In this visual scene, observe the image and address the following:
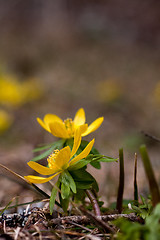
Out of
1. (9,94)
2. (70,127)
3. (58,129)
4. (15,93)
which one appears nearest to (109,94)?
(15,93)

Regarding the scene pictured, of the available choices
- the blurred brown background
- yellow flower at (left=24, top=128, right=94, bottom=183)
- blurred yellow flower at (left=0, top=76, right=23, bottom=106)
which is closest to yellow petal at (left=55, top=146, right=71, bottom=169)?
yellow flower at (left=24, top=128, right=94, bottom=183)

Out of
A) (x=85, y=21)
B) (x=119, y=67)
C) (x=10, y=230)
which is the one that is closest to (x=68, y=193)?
(x=10, y=230)

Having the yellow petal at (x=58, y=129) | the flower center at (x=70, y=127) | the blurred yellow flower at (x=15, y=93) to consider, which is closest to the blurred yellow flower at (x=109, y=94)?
the blurred yellow flower at (x=15, y=93)

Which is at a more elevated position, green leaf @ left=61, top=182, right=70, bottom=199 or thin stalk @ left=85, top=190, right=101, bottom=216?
green leaf @ left=61, top=182, right=70, bottom=199

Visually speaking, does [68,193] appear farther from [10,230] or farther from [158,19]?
[158,19]

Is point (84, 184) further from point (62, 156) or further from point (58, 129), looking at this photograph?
point (58, 129)

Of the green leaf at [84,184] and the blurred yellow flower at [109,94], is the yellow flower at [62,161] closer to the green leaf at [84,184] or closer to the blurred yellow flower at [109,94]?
the green leaf at [84,184]

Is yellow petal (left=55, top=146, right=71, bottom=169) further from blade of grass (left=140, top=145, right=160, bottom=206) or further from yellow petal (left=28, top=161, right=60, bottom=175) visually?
blade of grass (left=140, top=145, right=160, bottom=206)

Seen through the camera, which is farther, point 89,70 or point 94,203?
point 89,70
